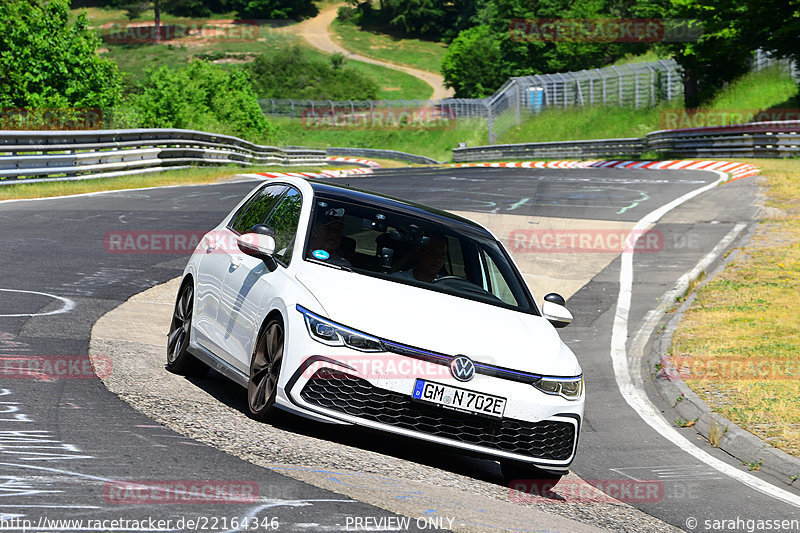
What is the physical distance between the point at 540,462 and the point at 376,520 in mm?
2129

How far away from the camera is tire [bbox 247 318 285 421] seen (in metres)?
6.56

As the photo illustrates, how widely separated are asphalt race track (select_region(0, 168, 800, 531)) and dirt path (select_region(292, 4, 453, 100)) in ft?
346

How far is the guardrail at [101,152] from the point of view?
2294 cm

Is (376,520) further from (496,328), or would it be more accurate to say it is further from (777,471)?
(777,471)

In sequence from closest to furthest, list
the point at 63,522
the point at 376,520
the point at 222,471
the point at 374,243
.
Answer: the point at 63,522, the point at 376,520, the point at 222,471, the point at 374,243

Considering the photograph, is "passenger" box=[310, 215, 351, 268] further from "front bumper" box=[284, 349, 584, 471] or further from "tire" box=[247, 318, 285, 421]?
"front bumper" box=[284, 349, 584, 471]

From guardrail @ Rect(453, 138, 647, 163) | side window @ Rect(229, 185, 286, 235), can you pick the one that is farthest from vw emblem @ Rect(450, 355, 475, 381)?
guardrail @ Rect(453, 138, 647, 163)

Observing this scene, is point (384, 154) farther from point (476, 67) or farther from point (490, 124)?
point (476, 67)

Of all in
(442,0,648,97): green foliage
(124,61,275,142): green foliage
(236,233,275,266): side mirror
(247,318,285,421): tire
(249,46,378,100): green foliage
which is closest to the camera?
(247,318,285,421): tire

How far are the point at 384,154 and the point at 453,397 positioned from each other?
70.8 metres

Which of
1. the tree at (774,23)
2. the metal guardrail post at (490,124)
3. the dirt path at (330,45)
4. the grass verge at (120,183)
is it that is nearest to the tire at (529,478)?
the grass verge at (120,183)

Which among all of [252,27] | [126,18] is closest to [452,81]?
[252,27]

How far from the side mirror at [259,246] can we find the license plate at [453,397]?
63.5 inches

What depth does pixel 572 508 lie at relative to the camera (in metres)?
6.41
